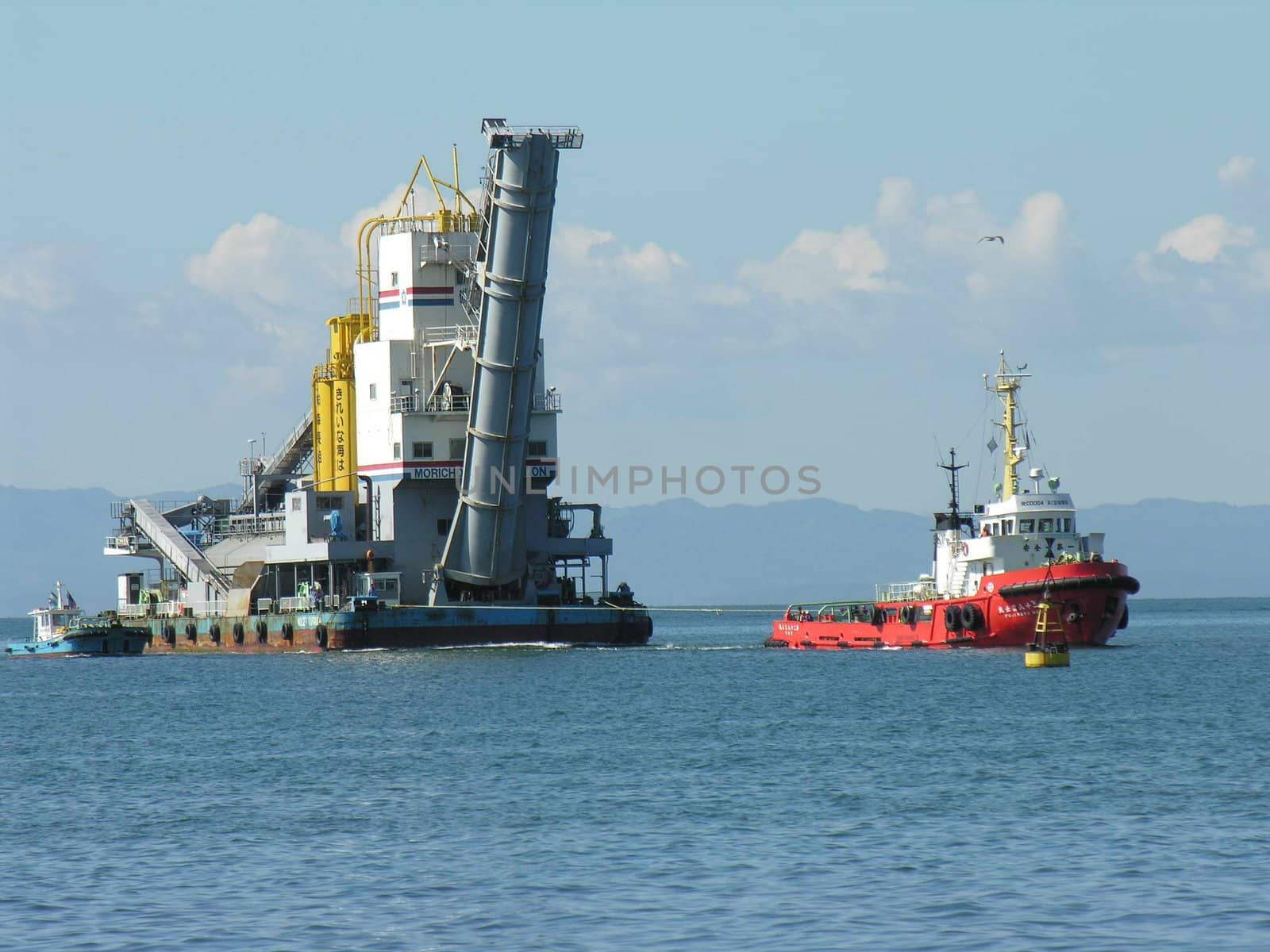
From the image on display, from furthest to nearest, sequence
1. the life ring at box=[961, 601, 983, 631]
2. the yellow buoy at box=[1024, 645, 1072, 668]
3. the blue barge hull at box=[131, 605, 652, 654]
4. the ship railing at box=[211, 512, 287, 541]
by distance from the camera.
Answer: the ship railing at box=[211, 512, 287, 541] < the blue barge hull at box=[131, 605, 652, 654] < the life ring at box=[961, 601, 983, 631] < the yellow buoy at box=[1024, 645, 1072, 668]

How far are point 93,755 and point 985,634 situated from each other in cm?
3323

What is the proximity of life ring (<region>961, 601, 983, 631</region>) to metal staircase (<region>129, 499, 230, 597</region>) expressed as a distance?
33550 mm

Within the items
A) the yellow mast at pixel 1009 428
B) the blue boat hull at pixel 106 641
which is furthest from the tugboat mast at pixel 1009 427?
the blue boat hull at pixel 106 641

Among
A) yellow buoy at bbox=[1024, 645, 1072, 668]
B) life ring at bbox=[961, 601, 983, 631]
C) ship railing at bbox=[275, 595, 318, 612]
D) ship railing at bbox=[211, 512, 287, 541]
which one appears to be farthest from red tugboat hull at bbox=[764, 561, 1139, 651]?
ship railing at bbox=[211, 512, 287, 541]

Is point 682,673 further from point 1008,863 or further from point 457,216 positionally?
point 1008,863

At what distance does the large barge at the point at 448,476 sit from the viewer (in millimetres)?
65875

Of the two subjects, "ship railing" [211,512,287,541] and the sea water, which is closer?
the sea water

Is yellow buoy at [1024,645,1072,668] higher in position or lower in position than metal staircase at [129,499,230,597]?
lower

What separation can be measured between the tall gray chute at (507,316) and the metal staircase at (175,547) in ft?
64.8

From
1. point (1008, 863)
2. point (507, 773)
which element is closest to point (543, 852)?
point (1008, 863)

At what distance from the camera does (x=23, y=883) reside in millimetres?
24953

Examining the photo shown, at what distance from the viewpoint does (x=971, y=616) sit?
213ft

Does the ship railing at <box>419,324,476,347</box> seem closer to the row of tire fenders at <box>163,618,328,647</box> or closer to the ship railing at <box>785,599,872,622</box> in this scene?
the row of tire fenders at <box>163,618,328,647</box>

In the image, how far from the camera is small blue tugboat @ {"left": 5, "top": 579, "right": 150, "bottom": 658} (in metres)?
85.7
